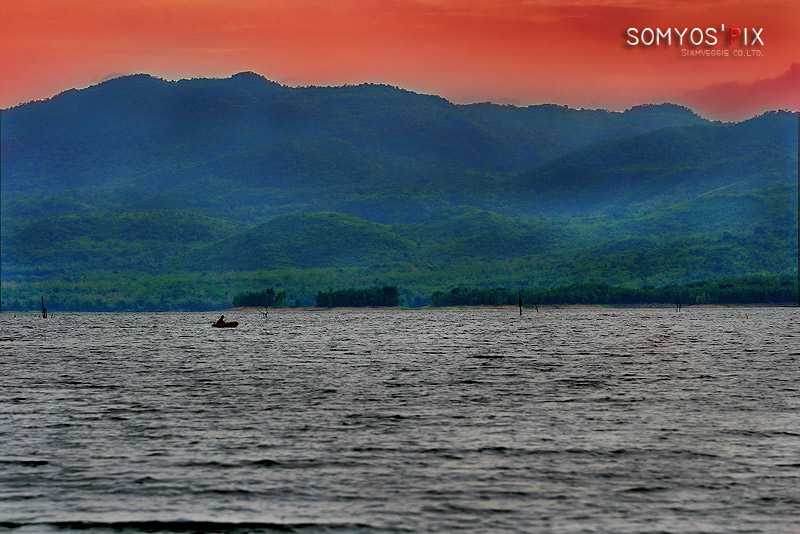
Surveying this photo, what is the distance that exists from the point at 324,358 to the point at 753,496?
9367cm

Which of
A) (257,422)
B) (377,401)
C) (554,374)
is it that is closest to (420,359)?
(554,374)

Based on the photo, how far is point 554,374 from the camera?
97500 mm

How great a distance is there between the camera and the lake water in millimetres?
35781

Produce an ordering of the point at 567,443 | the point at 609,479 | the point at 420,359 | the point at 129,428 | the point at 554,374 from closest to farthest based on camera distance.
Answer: the point at 609,479, the point at 567,443, the point at 129,428, the point at 554,374, the point at 420,359

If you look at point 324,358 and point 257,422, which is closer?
point 257,422

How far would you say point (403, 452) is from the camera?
160 ft

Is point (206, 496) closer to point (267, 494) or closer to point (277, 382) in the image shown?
point (267, 494)

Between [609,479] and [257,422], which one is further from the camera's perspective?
[257,422]

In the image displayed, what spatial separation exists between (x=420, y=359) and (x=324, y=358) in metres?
12.5

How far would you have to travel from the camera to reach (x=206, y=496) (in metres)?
39.0

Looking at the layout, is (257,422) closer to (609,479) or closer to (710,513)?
(609,479)

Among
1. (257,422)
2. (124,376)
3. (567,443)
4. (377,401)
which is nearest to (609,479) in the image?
(567,443)

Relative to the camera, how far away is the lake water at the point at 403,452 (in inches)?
1409

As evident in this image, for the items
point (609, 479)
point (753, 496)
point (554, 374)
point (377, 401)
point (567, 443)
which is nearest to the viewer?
point (753, 496)
